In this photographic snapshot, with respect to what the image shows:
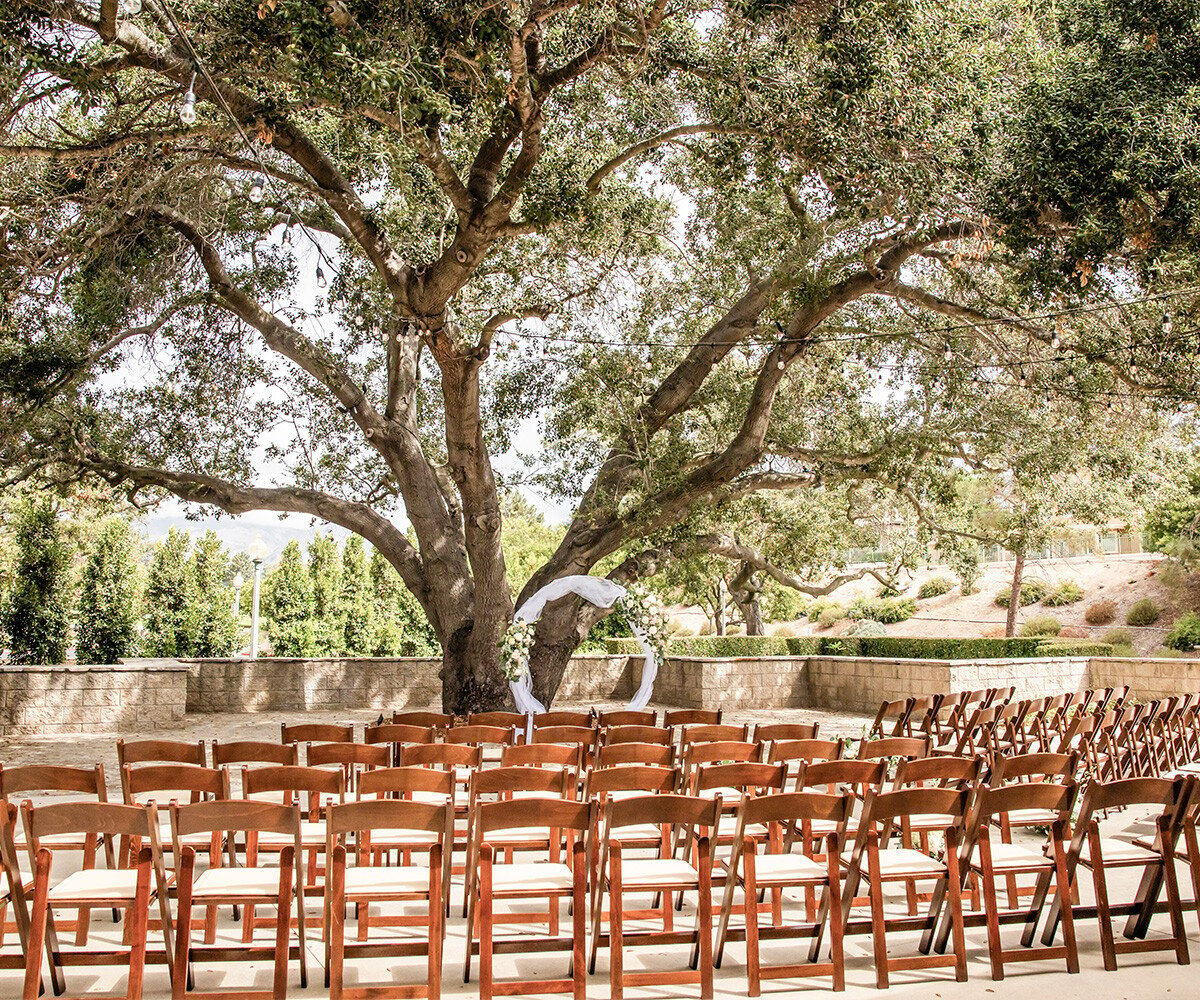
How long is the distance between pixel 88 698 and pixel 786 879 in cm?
1121

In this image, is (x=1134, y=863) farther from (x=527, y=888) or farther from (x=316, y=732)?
(x=316, y=732)

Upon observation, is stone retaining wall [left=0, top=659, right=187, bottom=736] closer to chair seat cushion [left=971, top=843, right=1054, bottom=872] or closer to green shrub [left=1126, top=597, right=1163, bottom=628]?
chair seat cushion [left=971, top=843, right=1054, bottom=872]

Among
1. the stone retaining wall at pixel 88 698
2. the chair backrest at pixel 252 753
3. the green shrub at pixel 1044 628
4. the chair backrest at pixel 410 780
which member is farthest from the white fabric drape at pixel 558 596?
the green shrub at pixel 1044 628

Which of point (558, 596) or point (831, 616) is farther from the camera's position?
point (831, 616)

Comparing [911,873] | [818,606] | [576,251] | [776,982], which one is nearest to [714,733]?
[911,873]

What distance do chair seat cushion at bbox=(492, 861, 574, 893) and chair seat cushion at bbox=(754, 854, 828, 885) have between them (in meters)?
0.76

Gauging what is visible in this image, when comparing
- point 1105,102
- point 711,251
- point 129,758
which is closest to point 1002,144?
point 1105,102

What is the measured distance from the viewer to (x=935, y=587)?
1441 inches

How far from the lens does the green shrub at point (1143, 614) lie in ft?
89.5

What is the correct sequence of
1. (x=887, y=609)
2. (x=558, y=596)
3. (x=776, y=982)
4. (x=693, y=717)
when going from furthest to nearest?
(x=887, y=609) < (x=558, y=596) < (x=693, y=717) < (x=776, y=982)

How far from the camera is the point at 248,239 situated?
11.6 metres

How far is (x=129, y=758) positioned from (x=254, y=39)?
436 cm

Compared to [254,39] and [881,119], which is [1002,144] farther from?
[254,39]

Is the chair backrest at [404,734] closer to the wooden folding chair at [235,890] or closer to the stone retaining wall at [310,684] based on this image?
the wooden folding chair at [235,890]
